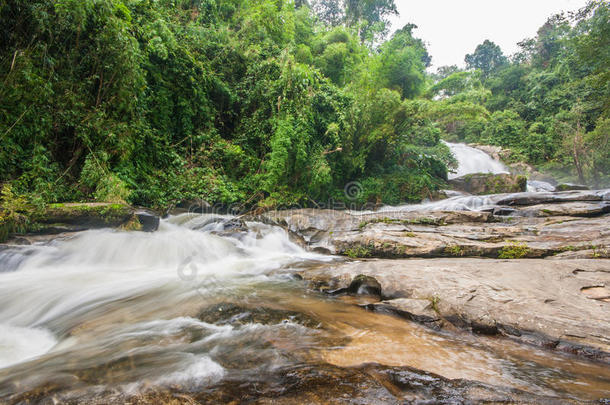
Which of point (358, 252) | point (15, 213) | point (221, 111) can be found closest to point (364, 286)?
point (358, 252)

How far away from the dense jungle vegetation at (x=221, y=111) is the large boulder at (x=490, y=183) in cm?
112

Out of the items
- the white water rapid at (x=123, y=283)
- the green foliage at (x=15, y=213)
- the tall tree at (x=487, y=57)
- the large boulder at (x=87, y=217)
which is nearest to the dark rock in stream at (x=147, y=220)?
the large boulder at (x=87, y=217)

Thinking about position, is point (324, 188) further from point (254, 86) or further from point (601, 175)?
point (601, 175)

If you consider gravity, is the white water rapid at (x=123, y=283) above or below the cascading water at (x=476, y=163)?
below

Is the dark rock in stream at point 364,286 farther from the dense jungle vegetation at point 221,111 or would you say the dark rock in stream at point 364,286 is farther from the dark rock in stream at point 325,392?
the dense jungle vegetation at point 221,111

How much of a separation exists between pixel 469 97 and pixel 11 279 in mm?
16527

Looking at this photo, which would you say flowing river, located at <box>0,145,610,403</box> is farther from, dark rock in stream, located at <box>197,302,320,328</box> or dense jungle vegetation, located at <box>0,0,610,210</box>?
dense jungle vegetation, located at <box>0,0,610,210</box>

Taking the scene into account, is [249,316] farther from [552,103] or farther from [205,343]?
[552,103]

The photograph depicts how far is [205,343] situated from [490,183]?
585 inches

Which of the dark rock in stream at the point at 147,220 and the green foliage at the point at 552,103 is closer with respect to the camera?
the dark rock in stream at the point at 147,220

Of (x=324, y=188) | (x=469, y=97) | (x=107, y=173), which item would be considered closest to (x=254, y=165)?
(x=324, y=188)

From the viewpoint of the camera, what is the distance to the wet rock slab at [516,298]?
213 cm

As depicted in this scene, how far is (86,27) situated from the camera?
5.61 meters

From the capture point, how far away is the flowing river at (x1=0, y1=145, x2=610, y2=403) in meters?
1.51
